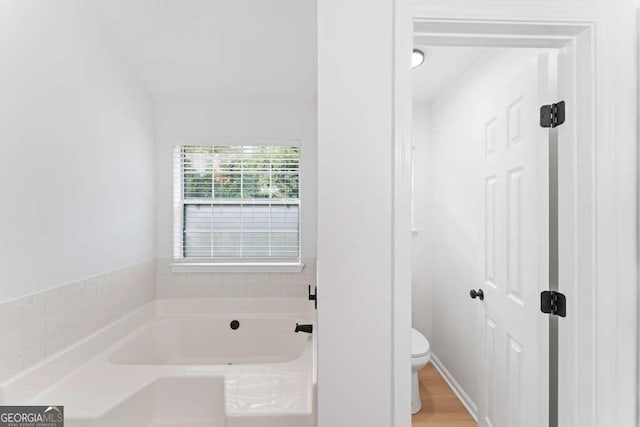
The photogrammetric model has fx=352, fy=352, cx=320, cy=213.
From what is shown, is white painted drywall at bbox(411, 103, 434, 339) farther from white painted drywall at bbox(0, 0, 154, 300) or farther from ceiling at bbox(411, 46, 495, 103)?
white painted drywall at bbox(0, 0, 154, 300)

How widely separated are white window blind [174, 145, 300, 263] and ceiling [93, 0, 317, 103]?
44 cm

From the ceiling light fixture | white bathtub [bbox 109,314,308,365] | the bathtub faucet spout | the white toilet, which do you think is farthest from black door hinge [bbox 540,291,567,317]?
white bathtub [bbox 109,314,308,365]

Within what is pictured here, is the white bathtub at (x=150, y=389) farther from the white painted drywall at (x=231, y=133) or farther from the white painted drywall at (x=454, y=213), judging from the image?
the white painted drywall at (x=454, y=213)

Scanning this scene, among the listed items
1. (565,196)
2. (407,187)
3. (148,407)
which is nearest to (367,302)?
(407,187)

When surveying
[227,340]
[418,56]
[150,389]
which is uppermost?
[418,56]

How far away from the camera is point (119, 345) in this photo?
7.11 feet

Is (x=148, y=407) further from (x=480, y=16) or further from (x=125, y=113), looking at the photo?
(x=480, y=16)

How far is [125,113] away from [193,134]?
1.86 ft

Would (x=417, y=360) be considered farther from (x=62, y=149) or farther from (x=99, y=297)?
(x=62, y=149)

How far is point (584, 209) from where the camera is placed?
3.46 feet

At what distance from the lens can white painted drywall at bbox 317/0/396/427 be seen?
1009mm

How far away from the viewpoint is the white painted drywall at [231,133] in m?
2.78

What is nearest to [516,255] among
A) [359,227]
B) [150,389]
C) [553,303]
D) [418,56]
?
[553,303]

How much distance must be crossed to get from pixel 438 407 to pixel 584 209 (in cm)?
190
